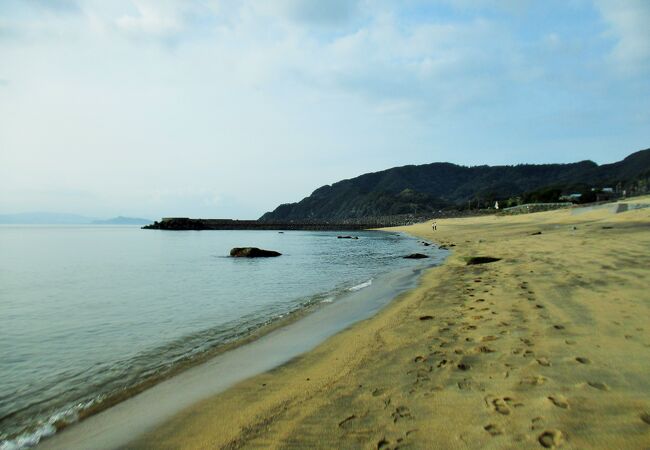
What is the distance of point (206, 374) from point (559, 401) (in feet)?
18.7

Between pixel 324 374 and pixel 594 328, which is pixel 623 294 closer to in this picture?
pixel 594 328

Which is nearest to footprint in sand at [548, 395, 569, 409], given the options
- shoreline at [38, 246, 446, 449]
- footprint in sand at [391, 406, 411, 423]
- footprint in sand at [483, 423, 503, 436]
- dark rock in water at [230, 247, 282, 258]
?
footprint in sand at [483, 423, 503, 436]

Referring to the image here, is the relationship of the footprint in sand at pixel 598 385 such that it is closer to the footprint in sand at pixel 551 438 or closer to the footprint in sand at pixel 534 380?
the footprint in sand at pixel 534 380

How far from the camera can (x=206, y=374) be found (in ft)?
22.8

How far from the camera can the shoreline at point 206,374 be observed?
4961mm

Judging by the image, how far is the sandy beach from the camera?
3848 mm

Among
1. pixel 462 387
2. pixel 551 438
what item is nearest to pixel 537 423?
pixel 551 438

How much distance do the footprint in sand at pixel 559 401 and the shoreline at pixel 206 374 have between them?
4.55 m

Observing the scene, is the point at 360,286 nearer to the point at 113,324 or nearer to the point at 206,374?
the point at 113,324

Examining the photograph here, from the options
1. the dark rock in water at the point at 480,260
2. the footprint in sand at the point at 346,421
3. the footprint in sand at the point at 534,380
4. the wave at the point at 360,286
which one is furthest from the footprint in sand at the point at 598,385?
the dark rock in water at the point at 480,260

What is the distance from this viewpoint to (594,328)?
6.89 metres

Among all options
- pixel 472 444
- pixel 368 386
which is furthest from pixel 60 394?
pixel 472 444

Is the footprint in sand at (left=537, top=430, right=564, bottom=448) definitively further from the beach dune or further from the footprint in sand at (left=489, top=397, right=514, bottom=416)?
the footprint in sand at (left=489, top=397, right=514, bottom=416)

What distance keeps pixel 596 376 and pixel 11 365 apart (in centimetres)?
1086
